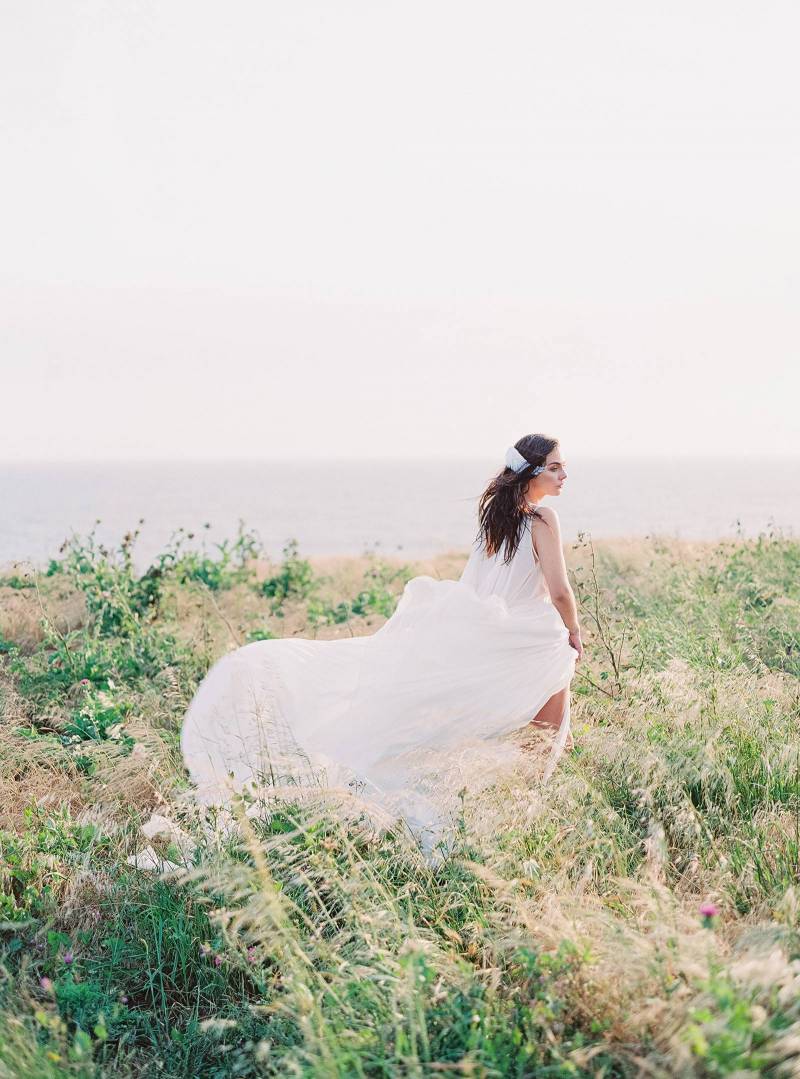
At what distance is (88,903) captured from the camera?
3729 millimetres

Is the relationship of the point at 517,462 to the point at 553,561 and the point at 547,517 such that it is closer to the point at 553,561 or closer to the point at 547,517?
the point at 547,517

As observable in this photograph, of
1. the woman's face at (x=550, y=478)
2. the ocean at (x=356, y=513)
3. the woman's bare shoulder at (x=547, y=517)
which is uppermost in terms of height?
the woman's face at (x=550, y=478)

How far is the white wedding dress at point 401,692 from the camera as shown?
4598mm

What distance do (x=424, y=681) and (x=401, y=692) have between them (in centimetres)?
13

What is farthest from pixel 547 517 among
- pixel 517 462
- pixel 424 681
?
pixel 424 681

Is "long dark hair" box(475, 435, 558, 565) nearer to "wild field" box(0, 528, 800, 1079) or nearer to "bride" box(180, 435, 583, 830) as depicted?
"bride" box(180, 435, 583, 830)

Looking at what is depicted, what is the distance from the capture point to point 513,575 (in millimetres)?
5254

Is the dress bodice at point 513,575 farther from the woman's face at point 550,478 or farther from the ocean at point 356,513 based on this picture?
the ocean at point 356,513

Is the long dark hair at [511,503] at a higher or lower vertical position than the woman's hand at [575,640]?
higher

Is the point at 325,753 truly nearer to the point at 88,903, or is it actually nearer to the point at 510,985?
the point at 88,903

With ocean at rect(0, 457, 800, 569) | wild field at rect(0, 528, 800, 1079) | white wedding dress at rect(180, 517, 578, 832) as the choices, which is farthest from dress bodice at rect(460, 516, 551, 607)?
ocean at rect(0, 457, 800, 569)

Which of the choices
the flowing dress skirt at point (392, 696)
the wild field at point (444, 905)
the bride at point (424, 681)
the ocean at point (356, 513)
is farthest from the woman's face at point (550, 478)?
the ocean at point (356, 513)

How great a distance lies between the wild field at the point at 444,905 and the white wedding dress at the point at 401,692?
0.35m

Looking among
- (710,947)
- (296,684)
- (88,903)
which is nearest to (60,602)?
(296,684)
